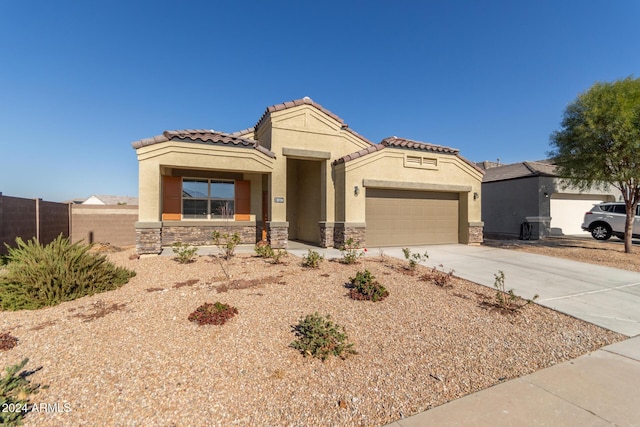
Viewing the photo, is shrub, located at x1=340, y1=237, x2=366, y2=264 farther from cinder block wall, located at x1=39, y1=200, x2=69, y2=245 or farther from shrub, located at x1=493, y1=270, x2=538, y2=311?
cinder block wall, located at x1=39, y1=200, x2=69, y2=245

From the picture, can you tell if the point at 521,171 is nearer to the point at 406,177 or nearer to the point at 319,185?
the point at 406,177

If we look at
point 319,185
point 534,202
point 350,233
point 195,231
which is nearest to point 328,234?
point 350,233

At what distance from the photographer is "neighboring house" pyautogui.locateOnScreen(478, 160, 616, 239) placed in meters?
16.8

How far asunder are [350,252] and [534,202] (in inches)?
523

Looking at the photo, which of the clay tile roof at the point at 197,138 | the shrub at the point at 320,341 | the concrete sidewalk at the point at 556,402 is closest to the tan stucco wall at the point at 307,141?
the clay tile roof at the point at 197,138

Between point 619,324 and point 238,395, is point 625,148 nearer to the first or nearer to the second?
point 619,324

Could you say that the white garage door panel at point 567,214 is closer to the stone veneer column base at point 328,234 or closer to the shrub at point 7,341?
the stone veneer column base at point 328,234

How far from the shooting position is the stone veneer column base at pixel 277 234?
11.0 m

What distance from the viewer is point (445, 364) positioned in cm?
359

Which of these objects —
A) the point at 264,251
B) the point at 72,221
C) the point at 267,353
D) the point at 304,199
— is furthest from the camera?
the point at 304,199

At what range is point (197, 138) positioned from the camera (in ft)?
32.9

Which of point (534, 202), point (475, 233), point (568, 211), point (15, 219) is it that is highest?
point (534, 202)

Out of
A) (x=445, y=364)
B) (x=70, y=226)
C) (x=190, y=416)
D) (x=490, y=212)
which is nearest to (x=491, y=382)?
(x=445, y=364)

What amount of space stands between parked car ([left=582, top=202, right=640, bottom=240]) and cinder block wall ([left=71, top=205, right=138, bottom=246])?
23485 mm
